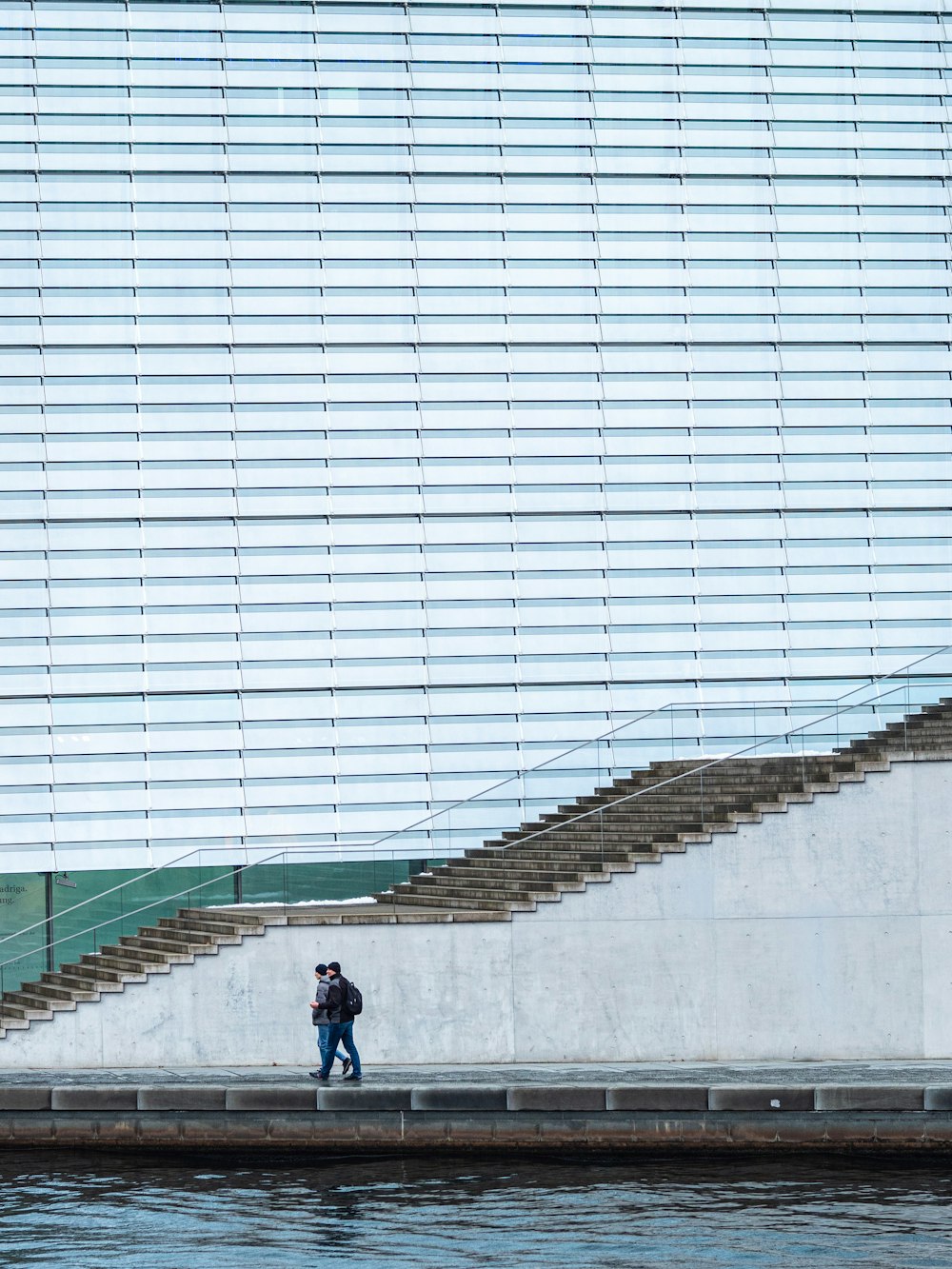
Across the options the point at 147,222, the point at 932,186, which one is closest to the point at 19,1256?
the point at 147,222

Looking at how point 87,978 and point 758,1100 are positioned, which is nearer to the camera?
point 758,1100

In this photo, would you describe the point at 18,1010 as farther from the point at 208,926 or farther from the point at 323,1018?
the point at 323,1018

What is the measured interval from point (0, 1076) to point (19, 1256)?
895 cm

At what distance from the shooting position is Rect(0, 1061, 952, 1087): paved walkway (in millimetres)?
21953

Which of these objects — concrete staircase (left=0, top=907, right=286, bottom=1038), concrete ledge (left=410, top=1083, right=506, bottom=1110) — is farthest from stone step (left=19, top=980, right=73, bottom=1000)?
concrete ledge (left=410, top=1083, right=506, bottom=1110)

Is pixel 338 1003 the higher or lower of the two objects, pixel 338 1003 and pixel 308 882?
the lower

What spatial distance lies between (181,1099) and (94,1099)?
1024mm

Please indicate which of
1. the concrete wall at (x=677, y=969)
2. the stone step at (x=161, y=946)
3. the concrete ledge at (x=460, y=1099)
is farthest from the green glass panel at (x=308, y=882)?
the concrete ledge at (x=460, y=1099)

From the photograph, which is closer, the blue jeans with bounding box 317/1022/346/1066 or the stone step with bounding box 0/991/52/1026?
the blue jeans with bounding box 317/1022/346/1066

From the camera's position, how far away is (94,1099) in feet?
69.7

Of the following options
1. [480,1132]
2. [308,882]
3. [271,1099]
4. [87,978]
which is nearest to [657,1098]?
[480,1132]

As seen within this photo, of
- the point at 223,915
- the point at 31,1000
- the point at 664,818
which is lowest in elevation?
the point at 31,1000

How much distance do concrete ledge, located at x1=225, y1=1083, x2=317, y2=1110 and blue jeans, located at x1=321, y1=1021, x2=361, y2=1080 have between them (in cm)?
178

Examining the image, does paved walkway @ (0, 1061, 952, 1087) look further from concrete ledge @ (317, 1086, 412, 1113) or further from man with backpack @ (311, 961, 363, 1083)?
concrete ledge @ (317, 1086, 412, 1113)
